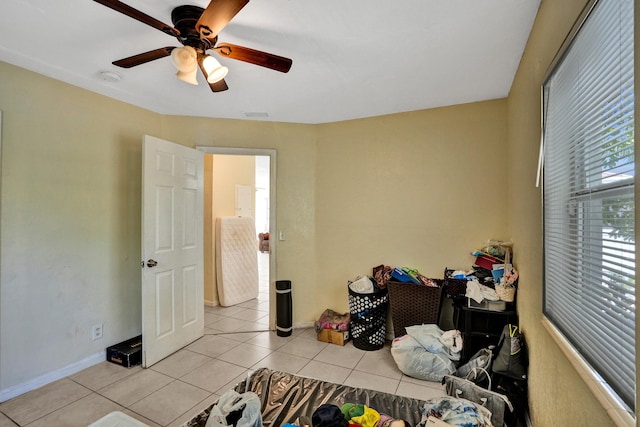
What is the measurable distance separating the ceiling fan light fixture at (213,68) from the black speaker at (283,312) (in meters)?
2.43

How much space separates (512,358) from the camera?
1964 millimetres

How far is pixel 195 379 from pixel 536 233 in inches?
109

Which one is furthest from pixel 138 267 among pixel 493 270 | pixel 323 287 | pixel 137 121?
pixel 493 270

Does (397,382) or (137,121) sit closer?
(397,382)

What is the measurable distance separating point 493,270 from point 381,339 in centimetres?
132

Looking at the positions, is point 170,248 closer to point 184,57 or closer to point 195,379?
point 195,379

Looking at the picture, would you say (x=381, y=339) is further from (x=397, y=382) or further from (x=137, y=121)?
(x=137, y=121)

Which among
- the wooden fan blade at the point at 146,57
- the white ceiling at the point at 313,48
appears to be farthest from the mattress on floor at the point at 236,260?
the wooden fan blade at the point at 146,57

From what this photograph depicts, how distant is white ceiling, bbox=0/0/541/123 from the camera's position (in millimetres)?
1669

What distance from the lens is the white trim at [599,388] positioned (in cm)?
79

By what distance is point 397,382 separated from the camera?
2494 mm

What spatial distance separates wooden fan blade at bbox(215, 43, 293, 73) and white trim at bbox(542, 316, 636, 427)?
75.9 inches

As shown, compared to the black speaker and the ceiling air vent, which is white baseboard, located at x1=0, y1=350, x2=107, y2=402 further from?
the ceiling air vent

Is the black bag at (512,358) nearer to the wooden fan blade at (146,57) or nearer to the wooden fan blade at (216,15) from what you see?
the wooden fan blade at (216,15)
